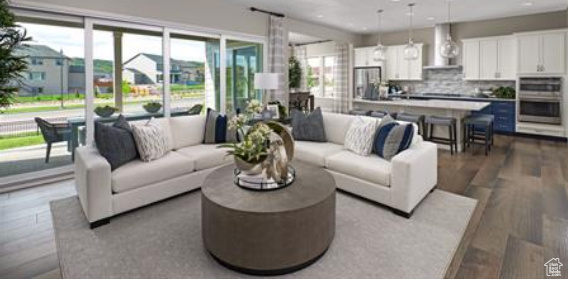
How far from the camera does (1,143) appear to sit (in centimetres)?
407

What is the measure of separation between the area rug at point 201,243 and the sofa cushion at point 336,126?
1.18 m

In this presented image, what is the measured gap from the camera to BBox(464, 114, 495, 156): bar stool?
223 inches

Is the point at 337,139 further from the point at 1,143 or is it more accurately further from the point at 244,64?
the point at 1,143

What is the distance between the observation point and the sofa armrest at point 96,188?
283 cm

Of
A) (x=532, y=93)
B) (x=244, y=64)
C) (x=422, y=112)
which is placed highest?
(x=244, y=64)

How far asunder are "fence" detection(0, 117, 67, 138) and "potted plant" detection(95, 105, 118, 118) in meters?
0.59

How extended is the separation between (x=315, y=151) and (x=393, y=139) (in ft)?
3.28

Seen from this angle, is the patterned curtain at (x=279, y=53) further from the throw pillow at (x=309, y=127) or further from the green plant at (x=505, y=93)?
the green plant at (x=505, y=93)

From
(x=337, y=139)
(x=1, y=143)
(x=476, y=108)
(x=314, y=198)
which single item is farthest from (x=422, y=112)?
(x=1, y=143)

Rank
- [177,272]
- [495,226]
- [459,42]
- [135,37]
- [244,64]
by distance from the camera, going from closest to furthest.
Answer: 1. [177,272]
2. [495,226]
3. [135,37]
4. [244,64]
5. [459,42]

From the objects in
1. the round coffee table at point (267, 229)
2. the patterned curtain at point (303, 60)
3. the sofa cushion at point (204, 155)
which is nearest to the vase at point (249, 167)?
the round coffee table at point (267, 229)

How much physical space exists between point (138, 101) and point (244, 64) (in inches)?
95.6

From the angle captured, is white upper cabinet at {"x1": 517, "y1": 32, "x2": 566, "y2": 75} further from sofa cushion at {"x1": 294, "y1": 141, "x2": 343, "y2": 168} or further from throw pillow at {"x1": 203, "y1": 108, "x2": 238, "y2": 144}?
throw pillow at {"x1": 203, "y1": 108, "x2": 238, "y2": 144}

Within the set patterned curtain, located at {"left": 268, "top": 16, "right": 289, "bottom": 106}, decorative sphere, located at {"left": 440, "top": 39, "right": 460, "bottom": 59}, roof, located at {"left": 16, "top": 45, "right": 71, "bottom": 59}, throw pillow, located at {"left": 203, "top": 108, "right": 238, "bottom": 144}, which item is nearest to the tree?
roof, located at {"left": 16, "top": 45, "right": 71, "bottom": 59}
